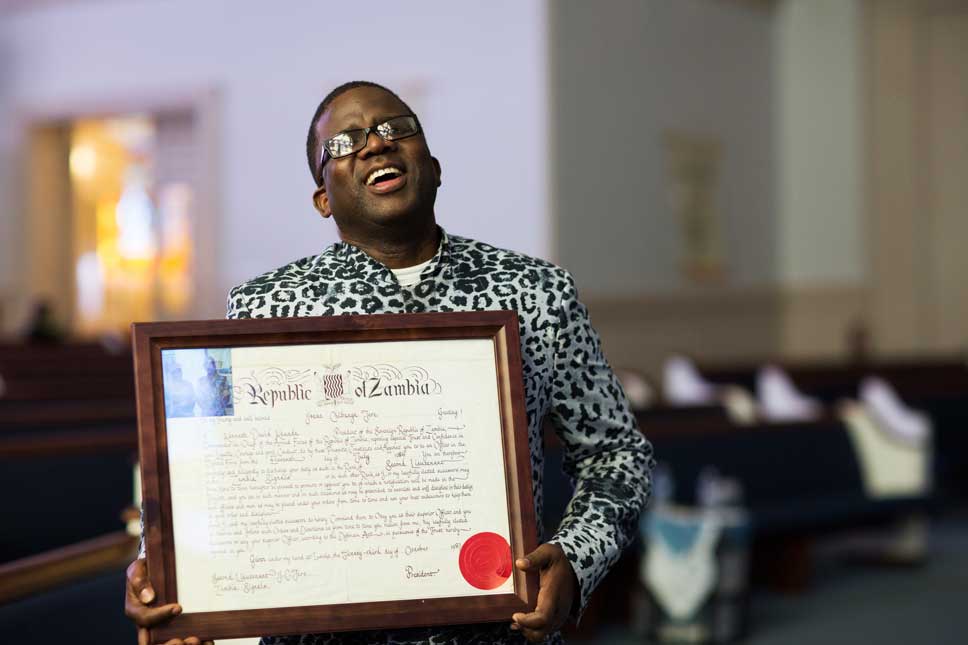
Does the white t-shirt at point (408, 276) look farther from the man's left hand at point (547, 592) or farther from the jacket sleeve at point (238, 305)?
the man's left hand at point (547, 592)

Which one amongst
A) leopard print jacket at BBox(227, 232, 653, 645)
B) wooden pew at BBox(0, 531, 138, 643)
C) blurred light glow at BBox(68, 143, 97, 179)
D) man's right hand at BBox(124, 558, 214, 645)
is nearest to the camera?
man's right hand at BBox(124, 558, 214, 645)

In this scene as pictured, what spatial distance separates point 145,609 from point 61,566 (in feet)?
2.89

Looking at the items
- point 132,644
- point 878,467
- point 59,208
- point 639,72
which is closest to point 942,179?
point 639,72

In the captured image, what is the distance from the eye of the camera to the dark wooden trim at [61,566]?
1947 millimetres

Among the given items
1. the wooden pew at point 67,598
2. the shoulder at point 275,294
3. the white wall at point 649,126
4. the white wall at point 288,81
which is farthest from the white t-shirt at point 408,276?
the white wall at point 649,126

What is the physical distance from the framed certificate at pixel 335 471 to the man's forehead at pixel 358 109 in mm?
255

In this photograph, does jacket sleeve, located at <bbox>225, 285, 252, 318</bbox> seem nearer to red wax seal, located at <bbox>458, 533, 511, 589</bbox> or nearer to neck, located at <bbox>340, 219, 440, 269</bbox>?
neck, located at <bbox>340, 219, 440, 269</bbox>

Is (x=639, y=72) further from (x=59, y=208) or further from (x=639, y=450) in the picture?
(x=639, y=450)

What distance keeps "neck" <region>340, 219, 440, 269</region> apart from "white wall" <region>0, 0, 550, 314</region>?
327 inches

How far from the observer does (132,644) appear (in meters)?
2.21

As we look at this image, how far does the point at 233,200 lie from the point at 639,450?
400 inches

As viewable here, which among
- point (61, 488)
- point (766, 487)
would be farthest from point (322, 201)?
point (766, 487)

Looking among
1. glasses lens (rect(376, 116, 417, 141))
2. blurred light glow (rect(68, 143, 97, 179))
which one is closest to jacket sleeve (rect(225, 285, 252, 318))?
glasses lens (rect(376, 116, 417, 141))

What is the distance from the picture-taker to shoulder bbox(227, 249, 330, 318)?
1524 mm
